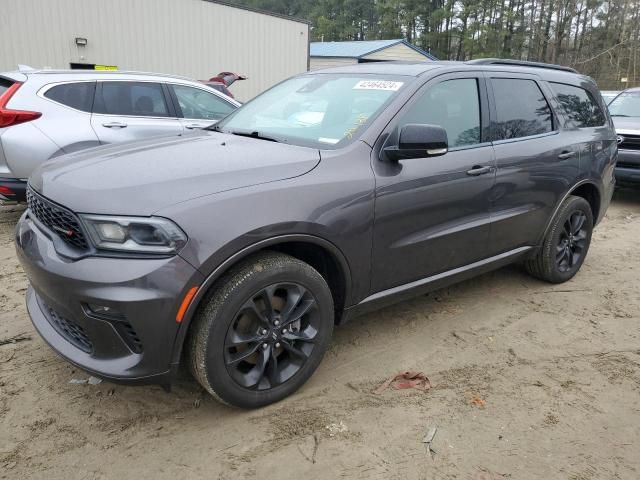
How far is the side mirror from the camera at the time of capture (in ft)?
9.30

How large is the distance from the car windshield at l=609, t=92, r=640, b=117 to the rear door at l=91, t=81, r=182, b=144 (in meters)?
7.58

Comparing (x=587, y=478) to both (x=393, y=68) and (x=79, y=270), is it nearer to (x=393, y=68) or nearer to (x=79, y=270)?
(x=79, y=270)

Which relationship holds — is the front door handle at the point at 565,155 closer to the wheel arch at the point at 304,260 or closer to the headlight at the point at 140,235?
the wheel arch at the point at 304,260

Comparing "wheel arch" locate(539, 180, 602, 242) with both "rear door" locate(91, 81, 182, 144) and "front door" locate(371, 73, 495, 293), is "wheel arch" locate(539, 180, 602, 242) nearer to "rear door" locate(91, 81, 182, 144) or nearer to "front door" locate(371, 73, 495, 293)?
"front door" locate(371, 73, 495, 293)

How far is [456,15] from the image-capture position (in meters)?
48.2

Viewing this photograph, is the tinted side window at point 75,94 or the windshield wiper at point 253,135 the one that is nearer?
the windshield wiper at point 253,135

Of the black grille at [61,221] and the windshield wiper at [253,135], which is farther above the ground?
the windshield wiper at [253,135]

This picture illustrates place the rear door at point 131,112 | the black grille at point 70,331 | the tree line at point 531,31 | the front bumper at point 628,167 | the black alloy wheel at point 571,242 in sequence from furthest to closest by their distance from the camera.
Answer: the tree line at point 531,31, the front bumper at point 628,167, the rear door at point 131,112, the black alloy wheel at point 571,242, the black grille at point 70,331

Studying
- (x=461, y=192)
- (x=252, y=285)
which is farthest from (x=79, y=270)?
(x=461, y=192)

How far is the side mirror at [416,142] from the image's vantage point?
2.83 meters

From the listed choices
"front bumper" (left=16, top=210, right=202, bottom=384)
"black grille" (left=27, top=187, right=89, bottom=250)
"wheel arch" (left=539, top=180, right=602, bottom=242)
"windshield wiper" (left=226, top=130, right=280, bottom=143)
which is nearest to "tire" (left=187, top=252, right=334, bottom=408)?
"front bumper" (left=16, top=210, right=202, bottom=384)

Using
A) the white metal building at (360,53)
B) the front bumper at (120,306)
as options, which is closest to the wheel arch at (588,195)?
the front bumper at (120,306)

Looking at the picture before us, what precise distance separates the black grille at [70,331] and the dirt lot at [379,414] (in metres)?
0.43

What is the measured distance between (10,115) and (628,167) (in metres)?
8.23
